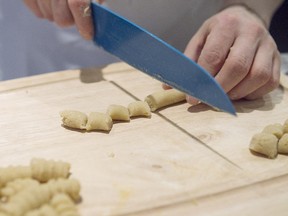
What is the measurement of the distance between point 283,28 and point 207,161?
4.75ft

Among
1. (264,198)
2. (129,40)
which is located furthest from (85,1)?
(264,198)

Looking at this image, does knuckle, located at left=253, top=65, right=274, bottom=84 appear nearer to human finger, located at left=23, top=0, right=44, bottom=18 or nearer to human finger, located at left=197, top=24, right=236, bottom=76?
human finger, located at left=197, top=24, right=236, bottom=76

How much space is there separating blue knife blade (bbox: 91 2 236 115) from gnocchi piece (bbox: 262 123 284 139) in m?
0.12

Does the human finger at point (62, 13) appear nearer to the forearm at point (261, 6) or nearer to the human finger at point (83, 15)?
the human finger at point (83, 15)

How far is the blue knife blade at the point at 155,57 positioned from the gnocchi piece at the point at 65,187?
368mm

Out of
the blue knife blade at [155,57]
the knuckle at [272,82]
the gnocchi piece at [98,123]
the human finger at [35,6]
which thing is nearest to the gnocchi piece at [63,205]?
the gnocchi piece at [98,123]

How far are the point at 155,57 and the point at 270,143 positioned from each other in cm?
34

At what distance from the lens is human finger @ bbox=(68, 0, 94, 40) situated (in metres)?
1.39

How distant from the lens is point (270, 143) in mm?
1125

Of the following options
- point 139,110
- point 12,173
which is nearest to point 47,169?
point 12,173

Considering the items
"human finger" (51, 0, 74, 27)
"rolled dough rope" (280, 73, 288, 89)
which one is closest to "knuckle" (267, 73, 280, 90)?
"rolled dough rope" (280, 73, 288, 89)

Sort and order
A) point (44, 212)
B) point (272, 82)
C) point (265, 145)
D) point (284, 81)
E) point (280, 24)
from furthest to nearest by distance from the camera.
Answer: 1. point (280, 24)
2. point (284, 81)
3. point (272, 82)
4. point (265, 145)
5. point (44, 212)

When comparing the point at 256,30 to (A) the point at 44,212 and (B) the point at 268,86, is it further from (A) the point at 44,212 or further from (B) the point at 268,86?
(A) the point at 44,212

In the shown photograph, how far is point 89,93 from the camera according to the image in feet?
4.61
